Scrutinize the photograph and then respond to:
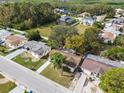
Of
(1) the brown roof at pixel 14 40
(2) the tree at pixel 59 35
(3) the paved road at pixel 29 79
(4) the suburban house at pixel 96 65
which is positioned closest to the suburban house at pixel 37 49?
(2) the tree at pixel 59 35

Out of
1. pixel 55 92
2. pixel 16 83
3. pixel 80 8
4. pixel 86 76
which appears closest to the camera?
pixel 55 92

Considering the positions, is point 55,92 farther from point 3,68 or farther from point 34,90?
point 3,68

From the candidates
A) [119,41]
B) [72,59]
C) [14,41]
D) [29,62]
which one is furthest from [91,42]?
[14,41]

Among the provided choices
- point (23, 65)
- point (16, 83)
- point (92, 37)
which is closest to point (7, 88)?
point (16, 83)

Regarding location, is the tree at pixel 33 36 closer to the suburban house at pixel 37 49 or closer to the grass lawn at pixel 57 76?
the suburban house at pixel 37 49

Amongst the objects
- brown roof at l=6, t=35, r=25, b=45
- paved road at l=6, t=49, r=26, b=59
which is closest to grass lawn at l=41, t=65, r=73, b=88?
paved road at l=6, t=49, r=26, b=59

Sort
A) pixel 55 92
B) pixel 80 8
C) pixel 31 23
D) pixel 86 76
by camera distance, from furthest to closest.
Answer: pixel 80 8 < pixel 31 23 < pixel 86 76 < pixel 55 92
